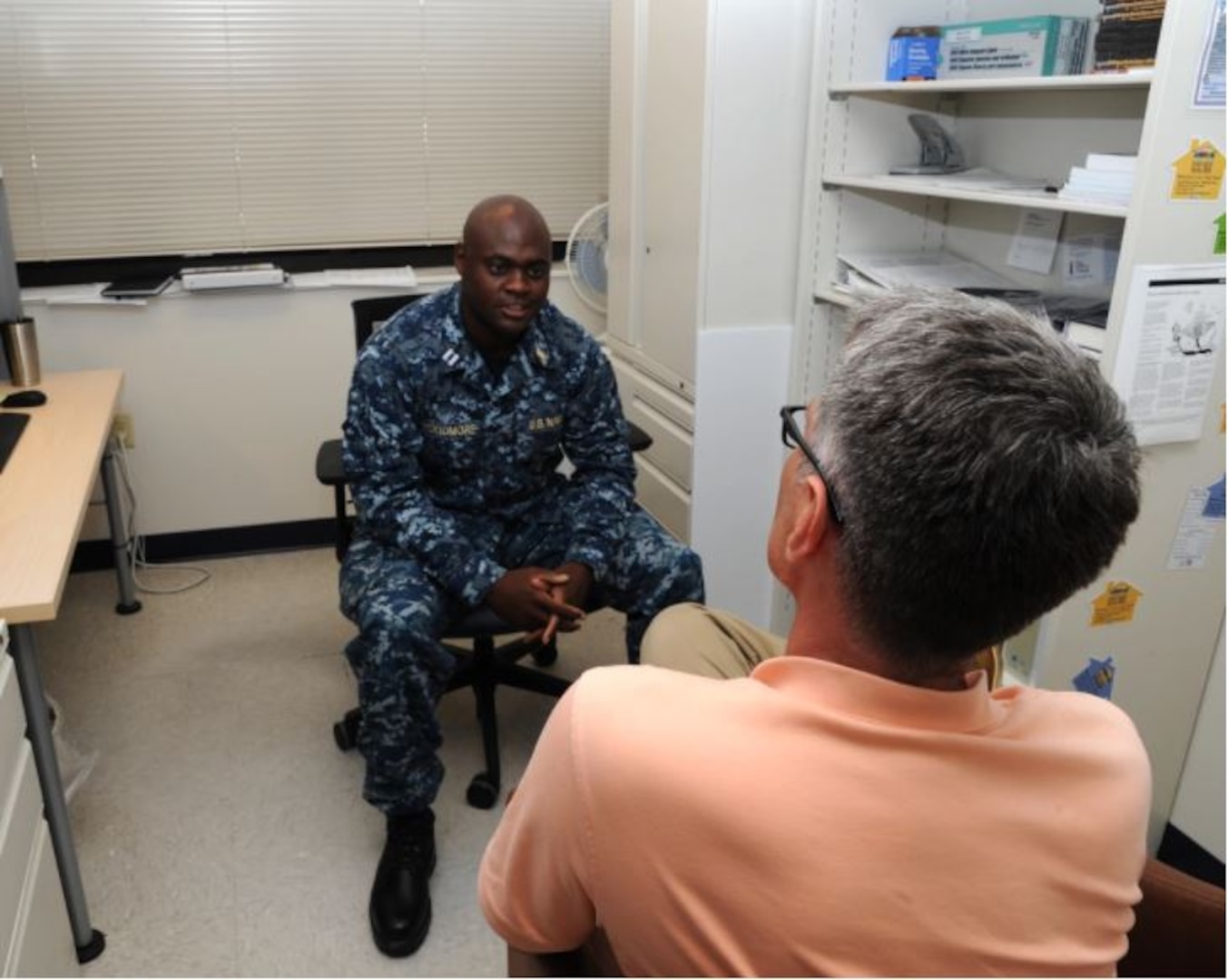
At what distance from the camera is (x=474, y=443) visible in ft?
6.80

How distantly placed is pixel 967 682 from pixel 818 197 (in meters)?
1.82

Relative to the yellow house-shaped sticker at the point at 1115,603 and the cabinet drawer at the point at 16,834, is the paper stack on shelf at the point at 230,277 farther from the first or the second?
the yellow house-shaped sticker at the point at 1115,603

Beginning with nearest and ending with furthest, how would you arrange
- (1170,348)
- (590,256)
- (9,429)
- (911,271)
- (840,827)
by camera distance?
1. (840,827)
2. (1170,348)
3. (9,429)
4. (911,271)
5. (590,256)

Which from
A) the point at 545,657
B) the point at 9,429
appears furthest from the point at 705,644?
the point at 9,429

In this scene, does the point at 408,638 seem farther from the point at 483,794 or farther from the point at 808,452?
the point at 808,452

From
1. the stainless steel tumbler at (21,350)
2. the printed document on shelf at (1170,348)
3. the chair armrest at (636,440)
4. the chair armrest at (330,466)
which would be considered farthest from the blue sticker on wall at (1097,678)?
the stainless steel tumbler at (21,350)

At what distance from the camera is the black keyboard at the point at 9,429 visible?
202cm

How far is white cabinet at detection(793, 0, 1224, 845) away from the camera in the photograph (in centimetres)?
154

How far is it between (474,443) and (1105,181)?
1.26 m

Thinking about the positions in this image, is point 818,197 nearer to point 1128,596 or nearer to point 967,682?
point 1128,596

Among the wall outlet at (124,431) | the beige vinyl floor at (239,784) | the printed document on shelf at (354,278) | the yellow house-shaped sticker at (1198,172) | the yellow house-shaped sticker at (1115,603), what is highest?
the yellow house-shaped sticker at (1198,172)

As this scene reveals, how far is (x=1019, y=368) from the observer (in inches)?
25.9

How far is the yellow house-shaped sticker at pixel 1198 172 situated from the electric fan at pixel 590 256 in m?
1.74

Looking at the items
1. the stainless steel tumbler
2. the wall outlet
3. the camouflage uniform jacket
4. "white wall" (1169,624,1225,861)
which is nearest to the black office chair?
the camouflage uniform jacket
